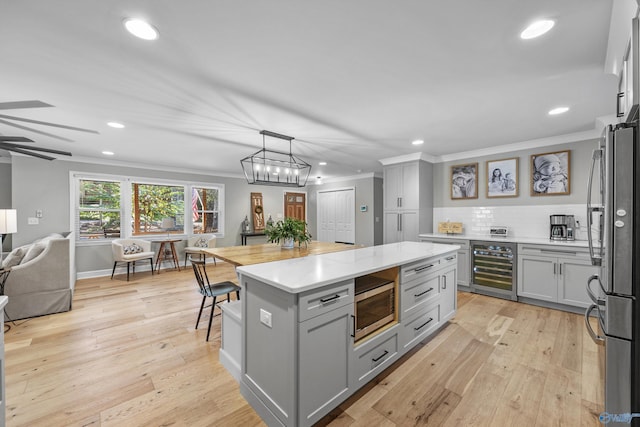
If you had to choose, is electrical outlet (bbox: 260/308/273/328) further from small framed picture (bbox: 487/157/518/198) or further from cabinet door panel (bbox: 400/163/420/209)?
small framed picture (bbox: 487/157/518/198)

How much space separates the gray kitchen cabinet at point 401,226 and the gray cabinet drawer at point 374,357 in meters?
3.21

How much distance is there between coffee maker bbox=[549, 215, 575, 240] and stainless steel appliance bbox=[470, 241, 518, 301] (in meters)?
0.61

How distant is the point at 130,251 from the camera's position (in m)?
5.65

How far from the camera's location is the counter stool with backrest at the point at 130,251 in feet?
17.0

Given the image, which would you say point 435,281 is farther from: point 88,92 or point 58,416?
point 88,92

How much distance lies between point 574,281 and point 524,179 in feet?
5.63

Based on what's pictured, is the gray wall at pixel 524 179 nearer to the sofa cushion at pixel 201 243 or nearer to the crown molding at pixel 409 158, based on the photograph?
the crown molding at pixel 409 158

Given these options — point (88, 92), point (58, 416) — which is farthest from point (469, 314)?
point (88, 92)

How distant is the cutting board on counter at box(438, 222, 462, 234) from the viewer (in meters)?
4.90

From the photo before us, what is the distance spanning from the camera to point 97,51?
1.81 metres

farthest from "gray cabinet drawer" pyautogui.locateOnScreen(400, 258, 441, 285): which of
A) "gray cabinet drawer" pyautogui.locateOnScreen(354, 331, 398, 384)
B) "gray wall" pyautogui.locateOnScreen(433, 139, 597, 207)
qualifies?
"gray wall" pyautogui.locateOnScreen(433, 139, 597, 207)

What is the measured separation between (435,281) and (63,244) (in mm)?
4748

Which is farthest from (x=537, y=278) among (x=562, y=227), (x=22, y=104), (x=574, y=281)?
(x=22, y=104)

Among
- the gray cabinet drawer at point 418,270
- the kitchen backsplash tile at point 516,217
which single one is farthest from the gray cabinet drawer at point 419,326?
the kitchen backsplash tile at point 516,217
